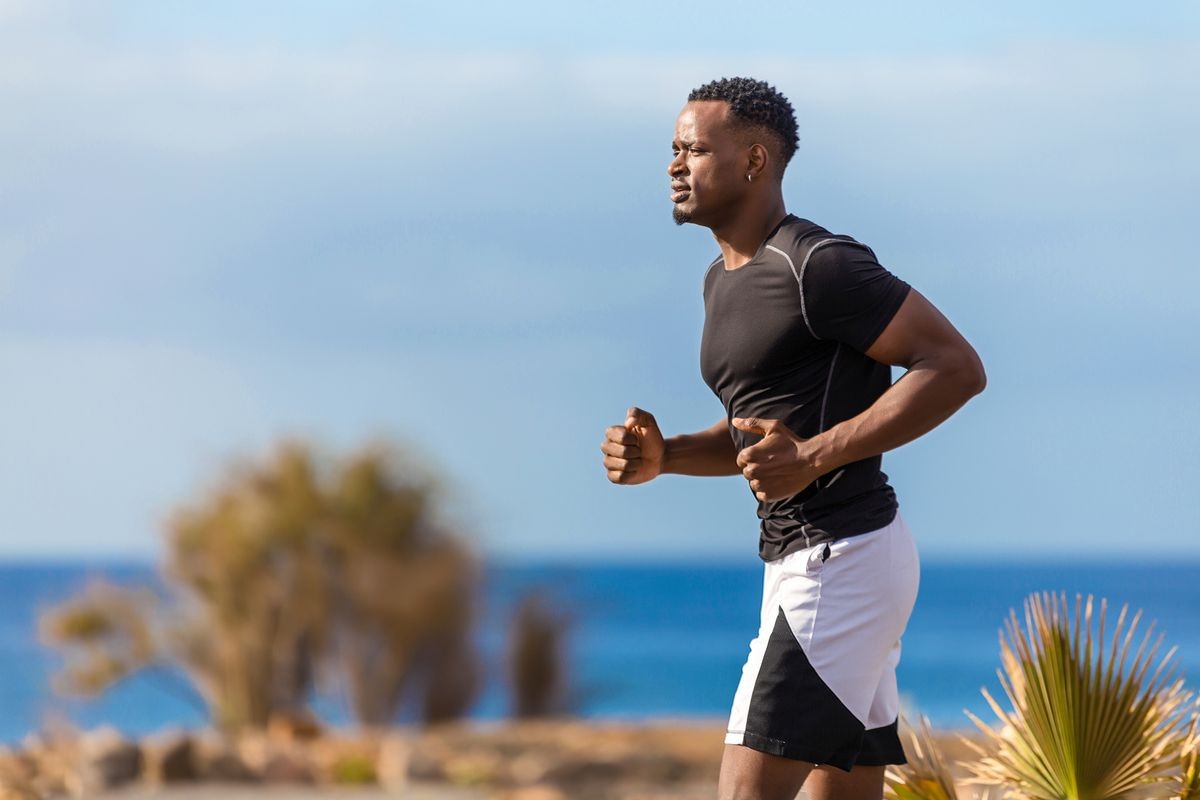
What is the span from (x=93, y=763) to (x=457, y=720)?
164 inches

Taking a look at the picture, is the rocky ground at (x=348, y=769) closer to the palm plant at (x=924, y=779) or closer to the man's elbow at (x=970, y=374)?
the palm plant at (x=924, y=779)

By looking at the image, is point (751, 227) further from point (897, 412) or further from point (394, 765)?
point (394, 765)

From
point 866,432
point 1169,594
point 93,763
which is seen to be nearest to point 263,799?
point 93,763

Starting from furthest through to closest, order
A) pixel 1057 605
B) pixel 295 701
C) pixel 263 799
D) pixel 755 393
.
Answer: pixel 295 701
pixel 263 799
pixel 1057 605
pixel 755 393

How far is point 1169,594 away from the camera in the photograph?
2256 inches

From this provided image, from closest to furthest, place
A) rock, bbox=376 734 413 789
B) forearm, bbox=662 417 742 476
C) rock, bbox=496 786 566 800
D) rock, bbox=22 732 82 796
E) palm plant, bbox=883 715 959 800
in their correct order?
1. forearm, bbox=662 417 742 476
2. palm plant, bbox=883 715 959 800
3. rock, bbox=496 786 566 800
4. rock, bbox=22 732 82 796
5. rock, bbox=376 734 413 789

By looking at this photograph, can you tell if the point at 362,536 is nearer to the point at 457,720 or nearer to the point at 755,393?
the point at 457,720

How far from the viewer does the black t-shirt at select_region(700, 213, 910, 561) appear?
326 cm

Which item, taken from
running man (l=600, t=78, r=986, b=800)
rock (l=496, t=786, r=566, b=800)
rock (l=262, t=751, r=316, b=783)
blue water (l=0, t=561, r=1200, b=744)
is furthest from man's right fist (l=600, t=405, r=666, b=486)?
rock (l=262, t=751, r=316, b=783)

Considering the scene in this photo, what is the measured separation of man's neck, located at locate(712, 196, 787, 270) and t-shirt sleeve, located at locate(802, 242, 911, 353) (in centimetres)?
25

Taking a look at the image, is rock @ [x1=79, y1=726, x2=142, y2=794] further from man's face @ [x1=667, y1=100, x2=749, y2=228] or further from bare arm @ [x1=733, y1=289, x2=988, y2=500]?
bare arm @ [x1=733, y1=289, x2=988, y2=500]

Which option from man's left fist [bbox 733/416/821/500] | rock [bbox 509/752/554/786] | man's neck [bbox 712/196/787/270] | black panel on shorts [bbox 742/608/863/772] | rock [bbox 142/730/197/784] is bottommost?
rock [bbox 509/752/554/786]

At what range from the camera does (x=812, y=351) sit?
3.38 meters

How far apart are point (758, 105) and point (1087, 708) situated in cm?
165
